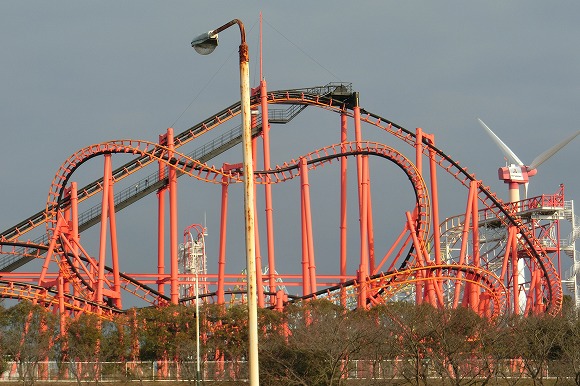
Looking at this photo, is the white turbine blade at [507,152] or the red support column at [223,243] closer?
the red support column at [223,243]

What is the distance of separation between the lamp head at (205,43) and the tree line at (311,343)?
24270 mm

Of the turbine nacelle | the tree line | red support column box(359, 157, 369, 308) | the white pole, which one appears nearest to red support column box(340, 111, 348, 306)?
red support column box(359, 157, 369, 308)

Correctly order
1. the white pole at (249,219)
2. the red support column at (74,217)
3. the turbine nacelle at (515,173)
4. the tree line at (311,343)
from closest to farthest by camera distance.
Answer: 1. the white pole at (249,219)
2. the tree line at (311,343)
3. the red support column at (74,217)
4. the turbine nacelle at (515,173)

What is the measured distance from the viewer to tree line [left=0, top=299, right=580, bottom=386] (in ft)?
123

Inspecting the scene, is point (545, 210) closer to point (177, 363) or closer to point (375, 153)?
point (375, 153)

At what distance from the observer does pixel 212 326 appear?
4288 cm

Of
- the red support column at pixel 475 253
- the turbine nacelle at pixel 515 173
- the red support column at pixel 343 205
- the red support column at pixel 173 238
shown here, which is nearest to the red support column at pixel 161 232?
the red support column at pixel 173 238

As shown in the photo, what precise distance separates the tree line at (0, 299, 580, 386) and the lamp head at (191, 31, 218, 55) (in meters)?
24.3

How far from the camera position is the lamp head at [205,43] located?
12430 millimetres

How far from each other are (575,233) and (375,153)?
2644 cm

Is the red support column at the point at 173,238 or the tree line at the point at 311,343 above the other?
the red support column at the point at 173,238

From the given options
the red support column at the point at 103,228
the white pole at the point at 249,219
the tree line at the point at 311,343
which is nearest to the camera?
the white pole at the point at 249,219

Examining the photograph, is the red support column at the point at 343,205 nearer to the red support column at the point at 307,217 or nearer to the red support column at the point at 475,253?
the red support column at the point at 307,217

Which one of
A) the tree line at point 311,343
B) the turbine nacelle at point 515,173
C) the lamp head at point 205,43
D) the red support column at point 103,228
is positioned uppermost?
the turbine nacelle at point 515,173
